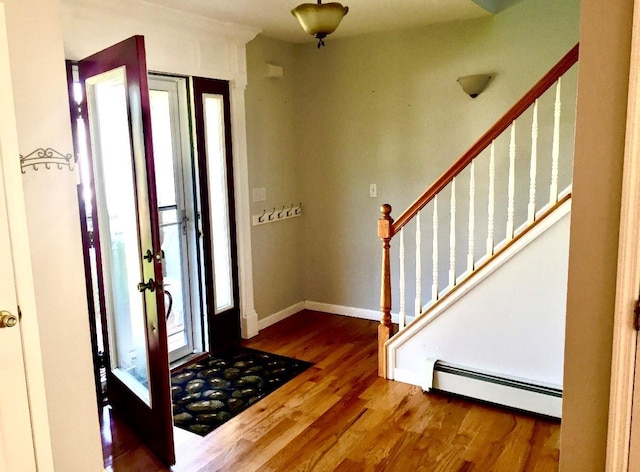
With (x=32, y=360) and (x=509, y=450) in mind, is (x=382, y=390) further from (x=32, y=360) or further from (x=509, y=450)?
(x=32, y=360)

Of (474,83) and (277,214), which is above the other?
(474,83)

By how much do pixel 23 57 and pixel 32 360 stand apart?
115 cm

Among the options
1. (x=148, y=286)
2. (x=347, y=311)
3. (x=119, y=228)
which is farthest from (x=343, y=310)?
(x=148, y=286)

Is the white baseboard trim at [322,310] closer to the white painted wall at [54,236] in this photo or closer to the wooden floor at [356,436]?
the wooden floor at [356,436]

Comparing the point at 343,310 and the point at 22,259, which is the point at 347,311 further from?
the point at 22,259

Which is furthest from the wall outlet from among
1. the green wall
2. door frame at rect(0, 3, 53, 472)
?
door frame at rect(0, 3, 53, 472)

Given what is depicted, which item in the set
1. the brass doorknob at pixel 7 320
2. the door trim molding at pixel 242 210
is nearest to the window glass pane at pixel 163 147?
the door trim molding at pixel 242 210

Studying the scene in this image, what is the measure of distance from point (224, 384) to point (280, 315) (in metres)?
1.32

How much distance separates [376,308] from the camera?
462cm

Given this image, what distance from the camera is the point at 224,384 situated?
11.3ft

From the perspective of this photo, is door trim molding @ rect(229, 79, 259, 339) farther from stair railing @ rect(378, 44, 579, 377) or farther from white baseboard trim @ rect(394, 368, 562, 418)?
white baseboard trim @ rect(394, 368, 562, 418)

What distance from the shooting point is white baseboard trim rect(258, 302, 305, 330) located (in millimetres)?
4488

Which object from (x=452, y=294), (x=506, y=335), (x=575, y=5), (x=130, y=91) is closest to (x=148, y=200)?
(x=130, y=91)

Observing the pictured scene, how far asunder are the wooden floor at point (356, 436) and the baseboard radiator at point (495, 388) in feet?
0.18
